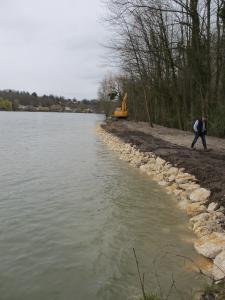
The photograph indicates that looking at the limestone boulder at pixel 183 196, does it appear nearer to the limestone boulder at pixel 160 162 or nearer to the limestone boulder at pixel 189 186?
the limestone boulder at pixel 189 186

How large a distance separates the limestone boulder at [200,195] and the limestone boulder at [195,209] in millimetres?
310

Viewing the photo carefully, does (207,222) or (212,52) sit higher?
(212,52)

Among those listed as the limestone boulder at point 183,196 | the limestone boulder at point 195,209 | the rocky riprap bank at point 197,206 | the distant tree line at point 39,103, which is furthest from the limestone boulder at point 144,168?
the distant tree line at point 39,103

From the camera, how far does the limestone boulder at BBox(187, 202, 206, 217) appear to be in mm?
8172

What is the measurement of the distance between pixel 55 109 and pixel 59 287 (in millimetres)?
155358

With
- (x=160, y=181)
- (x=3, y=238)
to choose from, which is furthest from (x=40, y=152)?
(x=3, y=238)

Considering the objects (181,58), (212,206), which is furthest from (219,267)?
(181,58)

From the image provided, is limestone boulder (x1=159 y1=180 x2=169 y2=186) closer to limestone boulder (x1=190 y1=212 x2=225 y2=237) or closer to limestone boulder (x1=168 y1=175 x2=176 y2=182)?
limestone boulder (x1=168 y1=175 x2=176 y2=182)

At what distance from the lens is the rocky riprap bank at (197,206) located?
5.96 m

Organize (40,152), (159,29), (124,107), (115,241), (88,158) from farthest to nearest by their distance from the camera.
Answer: (124,107), (159,29), (40,152), (88,158), (115,241)

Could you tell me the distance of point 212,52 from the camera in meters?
23.4

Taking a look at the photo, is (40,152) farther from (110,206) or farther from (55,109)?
(55,109)

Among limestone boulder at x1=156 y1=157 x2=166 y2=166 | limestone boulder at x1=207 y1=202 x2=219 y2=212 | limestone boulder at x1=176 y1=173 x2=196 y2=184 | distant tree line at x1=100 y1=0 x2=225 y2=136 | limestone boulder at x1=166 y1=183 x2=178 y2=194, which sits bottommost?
limestone boulder at x1=166 y1=183 x2=178 y2=194

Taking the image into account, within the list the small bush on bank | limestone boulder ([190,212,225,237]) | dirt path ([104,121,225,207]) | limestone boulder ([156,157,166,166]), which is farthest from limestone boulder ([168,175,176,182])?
the small bush on bank
